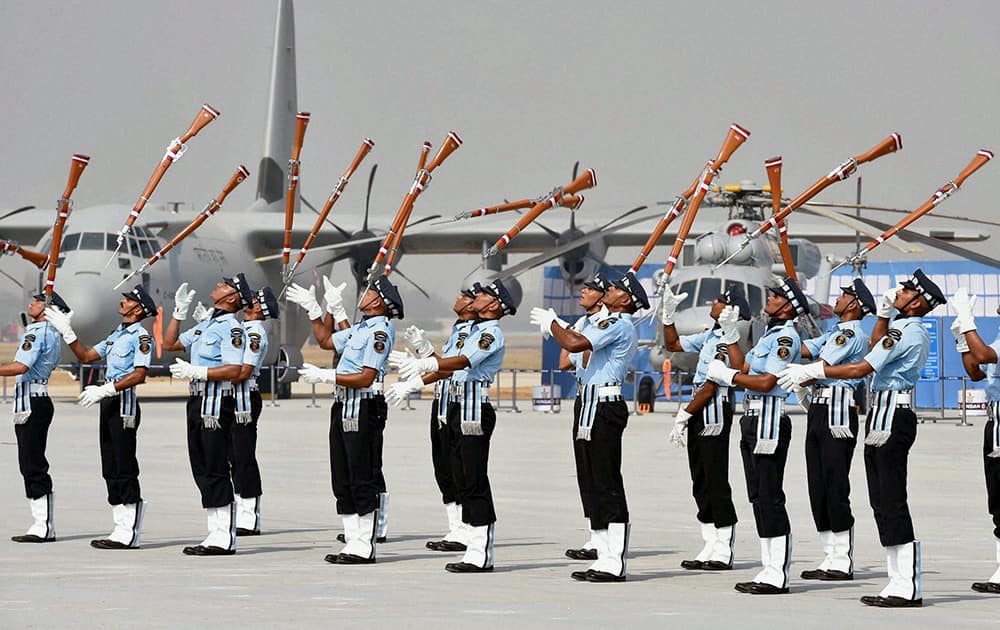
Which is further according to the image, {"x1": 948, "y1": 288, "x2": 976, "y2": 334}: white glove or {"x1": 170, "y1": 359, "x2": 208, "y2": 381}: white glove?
{"x1": 170, "y1": 359, "x2": 208, "y2": 381}: white glove

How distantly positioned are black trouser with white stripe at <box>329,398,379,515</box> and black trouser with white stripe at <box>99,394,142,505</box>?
171 centimetres

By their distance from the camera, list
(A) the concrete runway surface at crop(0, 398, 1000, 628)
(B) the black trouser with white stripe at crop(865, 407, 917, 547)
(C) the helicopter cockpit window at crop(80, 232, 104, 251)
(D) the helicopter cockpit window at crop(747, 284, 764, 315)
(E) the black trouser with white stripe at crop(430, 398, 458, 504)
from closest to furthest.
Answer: (A) the concrete runway surface at crop(0, 398, 1000, 628) → (B) the black trouser with white stripe at crop(865, 407, 917, 547) → (E) the black trouser with white stripe at crop(430, 398, 458, 504) → (D) the helicopter cockpit window at crop(747, 284, 764, 315) → (C) the helicopter cockpit window at crop(80, 232, 104, 251)

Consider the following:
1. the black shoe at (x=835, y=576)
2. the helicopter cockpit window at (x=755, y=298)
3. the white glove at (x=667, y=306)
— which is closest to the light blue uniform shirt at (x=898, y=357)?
the black shoe at (x=835, y=576)

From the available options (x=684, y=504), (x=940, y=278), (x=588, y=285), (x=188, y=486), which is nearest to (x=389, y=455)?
(x=188, y=486)

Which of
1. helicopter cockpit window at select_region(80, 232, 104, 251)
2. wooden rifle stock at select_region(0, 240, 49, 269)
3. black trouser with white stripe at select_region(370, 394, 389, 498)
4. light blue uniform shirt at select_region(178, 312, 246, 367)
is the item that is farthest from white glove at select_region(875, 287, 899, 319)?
helicopter cockpit window at select_region(80, 232, 104, 251)

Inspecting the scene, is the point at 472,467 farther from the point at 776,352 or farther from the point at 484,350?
the point at 776,352

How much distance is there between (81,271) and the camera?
31984 millimetres

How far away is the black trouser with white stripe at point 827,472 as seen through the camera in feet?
34.6

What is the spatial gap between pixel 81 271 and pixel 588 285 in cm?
2248

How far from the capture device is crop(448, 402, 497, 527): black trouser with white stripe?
1094 centimetres

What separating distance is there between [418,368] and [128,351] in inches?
114

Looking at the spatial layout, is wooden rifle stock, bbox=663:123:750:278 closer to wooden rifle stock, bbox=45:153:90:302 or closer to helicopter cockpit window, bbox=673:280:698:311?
wooden rifle stock, bbox=45:153:90:302

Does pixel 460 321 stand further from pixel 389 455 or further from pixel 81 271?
pixel 81 271

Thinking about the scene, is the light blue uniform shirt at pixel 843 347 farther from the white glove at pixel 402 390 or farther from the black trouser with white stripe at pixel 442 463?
the black trouser with white stripe at pixel 442 463
